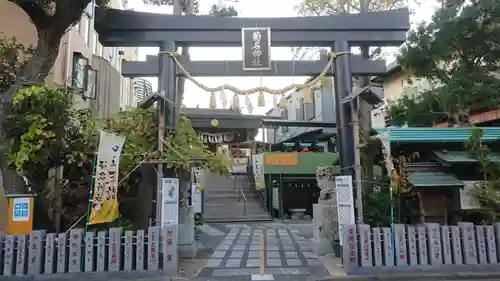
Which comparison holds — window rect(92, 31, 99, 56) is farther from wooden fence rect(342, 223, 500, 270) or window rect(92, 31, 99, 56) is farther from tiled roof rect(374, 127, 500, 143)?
wooden fence rect(342, 223, 500, 270)

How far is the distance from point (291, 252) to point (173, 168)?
4.61m

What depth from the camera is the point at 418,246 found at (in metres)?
8.73

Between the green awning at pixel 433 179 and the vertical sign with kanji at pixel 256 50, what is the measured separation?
16.9 feet

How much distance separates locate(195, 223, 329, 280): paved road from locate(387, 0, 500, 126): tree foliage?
726 cm

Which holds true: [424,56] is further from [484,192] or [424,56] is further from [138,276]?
[138,276]

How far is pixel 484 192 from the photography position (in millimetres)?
10023

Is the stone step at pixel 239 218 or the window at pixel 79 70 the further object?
the stone step at pixel 239 218

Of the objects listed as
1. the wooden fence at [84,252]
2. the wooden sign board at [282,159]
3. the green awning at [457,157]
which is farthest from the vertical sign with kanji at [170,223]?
the wooden sign board at [282,159]

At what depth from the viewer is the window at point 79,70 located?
13.8 metres

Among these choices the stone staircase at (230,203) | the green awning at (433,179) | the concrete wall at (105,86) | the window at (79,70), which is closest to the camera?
the green awning at (433,179)

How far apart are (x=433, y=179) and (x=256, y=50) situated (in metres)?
6.17

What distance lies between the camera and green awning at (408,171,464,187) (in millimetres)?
10264

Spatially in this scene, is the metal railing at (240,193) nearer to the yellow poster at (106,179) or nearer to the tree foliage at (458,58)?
the tree foliage at (458,58)

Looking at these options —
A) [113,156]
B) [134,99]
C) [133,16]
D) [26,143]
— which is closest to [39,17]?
[133,16]
